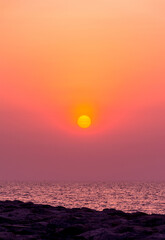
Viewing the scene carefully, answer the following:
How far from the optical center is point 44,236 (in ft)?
26.6

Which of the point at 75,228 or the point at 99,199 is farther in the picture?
the point at 99,199

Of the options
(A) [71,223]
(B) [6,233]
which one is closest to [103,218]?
(A) [71,223]

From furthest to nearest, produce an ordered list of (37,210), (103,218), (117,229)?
(37,210)
(103,218)
(117,229)

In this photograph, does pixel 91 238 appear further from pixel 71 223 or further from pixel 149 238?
pixel 71 223

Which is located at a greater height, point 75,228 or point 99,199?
point 99,199

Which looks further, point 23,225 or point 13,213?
point 13,213

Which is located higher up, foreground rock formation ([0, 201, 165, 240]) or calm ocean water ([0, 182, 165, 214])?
calm ocean water ([0, 182, 165, 214])

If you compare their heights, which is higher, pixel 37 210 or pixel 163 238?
pixel 37 210

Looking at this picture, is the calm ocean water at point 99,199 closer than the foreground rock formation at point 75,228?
No

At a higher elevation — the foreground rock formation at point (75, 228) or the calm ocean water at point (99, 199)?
the calm ocean water at point (99, 199)

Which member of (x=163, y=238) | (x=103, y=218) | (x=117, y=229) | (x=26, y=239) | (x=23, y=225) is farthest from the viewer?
(x=103, y=218)

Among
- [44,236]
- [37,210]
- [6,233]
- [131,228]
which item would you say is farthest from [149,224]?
[37,210]

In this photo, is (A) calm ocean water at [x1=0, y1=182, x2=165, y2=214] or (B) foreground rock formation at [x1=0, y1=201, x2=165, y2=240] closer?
(B) foreground rock formation at [x1=0, y1=201, x2=165, y2=240]

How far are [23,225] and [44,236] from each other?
4.68 feet
